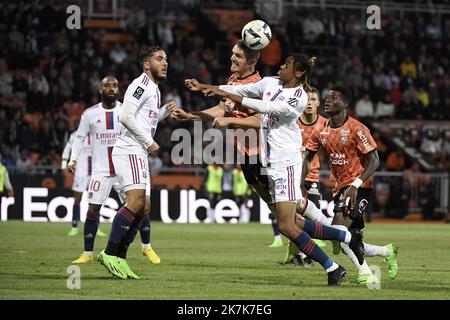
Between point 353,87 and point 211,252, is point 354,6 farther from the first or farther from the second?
point 211,252

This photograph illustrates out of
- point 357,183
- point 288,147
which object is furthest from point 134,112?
point 357,183

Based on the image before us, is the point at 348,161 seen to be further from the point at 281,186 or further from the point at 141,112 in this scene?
the point at 141,112

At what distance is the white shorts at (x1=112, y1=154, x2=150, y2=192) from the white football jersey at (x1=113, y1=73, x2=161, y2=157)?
73 millimetres

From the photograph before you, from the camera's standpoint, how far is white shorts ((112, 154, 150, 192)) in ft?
41.0

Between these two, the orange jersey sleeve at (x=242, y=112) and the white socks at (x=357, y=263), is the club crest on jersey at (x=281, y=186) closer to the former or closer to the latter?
the white socks at (x=357, y=263)

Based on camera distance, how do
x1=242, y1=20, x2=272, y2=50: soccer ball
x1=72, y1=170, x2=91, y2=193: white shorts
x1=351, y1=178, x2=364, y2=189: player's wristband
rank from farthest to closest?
x1=72, y1=170, x2=91, y2=193: white shorts → x1=242, y1=20, x2=272, y2=50: soccer ball → x1=351, y1=178, x2=364, y2=189: player's wristband

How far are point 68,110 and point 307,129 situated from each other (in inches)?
651

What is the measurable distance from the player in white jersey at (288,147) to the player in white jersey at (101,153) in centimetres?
389

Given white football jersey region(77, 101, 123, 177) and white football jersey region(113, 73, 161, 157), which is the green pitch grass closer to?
white football jersey region(113, 73, 161, 157)

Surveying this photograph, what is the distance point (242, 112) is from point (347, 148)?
1.45 metres

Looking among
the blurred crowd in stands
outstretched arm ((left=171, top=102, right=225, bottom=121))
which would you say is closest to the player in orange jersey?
outstretched arm ((left=171, top=102, right=225, bottom=121))

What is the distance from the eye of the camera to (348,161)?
1288cm

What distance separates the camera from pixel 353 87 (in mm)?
35719
